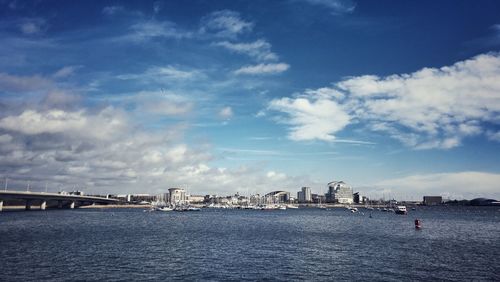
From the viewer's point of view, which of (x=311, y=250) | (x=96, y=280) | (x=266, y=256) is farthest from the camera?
(x=311, y=250)

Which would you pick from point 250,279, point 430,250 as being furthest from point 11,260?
point 430,250

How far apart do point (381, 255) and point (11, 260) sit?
61067 mm

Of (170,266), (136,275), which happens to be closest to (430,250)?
(170,266)

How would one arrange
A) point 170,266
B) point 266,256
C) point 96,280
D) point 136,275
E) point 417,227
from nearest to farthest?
point 96,280
point 136,275
point 170,266
point 266,256
point 417,227

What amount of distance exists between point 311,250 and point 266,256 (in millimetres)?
12047

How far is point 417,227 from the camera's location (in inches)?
5202

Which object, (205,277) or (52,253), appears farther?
(52,253)

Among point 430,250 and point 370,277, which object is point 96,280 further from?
point 430,250

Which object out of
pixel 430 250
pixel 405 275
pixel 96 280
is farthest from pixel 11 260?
pixel 430 250

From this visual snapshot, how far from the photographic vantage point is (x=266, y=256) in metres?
67.0

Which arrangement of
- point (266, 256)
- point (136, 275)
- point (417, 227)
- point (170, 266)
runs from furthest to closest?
point (417, 227), point (266, 256), point (170, 266), point (136, 275)

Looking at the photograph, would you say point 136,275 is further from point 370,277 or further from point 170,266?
point 370,277

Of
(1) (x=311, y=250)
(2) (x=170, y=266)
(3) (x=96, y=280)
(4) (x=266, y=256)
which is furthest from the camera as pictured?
(1) (x=311, y=250)

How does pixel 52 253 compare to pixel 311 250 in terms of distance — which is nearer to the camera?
pixel 52 253
